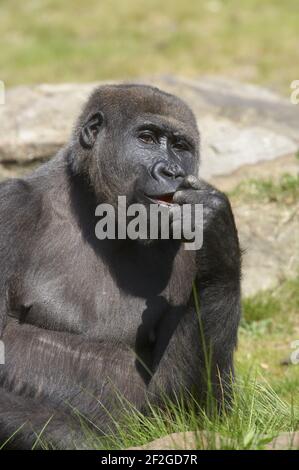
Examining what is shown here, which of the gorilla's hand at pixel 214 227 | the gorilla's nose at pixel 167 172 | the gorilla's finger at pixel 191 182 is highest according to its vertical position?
the gorilla's nose at pixel 167 172

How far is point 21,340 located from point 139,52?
446 inches

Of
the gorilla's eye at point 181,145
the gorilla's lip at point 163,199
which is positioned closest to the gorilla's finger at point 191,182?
the gorilla's lip at point 163,199

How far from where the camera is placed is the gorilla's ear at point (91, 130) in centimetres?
579

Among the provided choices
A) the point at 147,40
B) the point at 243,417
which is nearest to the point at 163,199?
the point at 243,417

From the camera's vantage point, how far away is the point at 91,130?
5.84 meters

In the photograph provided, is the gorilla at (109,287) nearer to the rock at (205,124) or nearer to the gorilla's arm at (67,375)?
the gorilla's arm at (67,375)

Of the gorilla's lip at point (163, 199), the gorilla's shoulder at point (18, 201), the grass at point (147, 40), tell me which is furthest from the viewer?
the grass at point (147, 40)

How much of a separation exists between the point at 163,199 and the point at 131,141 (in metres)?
0.54

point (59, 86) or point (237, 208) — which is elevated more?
point (59, 86)

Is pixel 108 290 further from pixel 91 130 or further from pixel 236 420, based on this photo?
pixel 236 420
